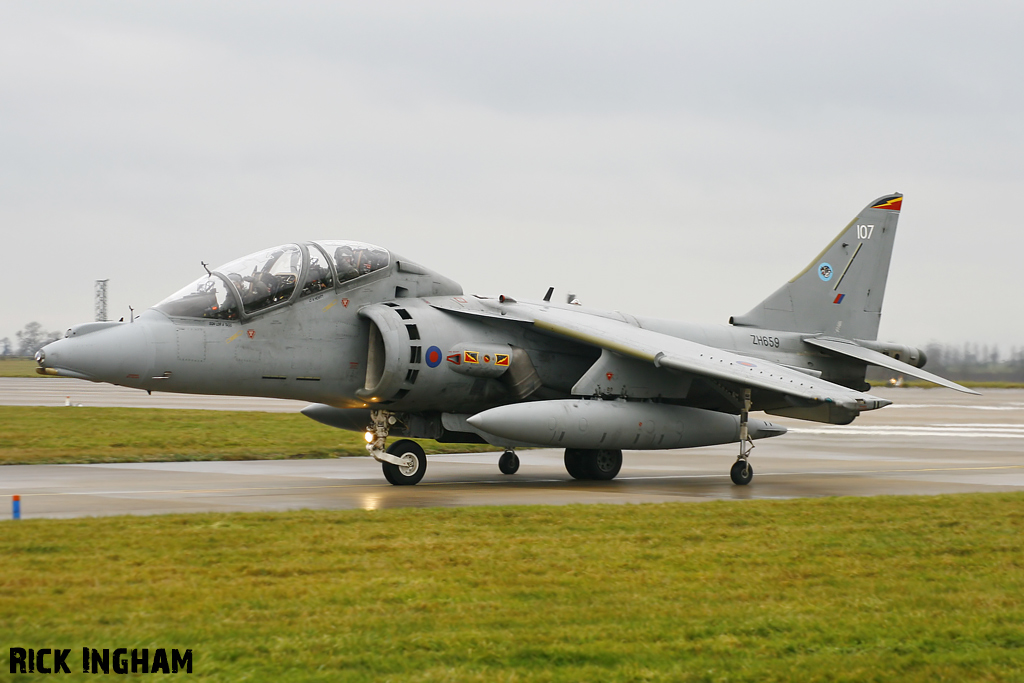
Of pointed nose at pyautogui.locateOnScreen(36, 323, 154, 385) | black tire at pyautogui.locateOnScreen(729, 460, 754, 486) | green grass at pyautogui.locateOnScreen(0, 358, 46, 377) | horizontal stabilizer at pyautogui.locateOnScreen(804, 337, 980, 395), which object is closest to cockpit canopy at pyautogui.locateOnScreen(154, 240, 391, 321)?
pointed nose at pyautogui.locateOnScreen(36, 323, 154, 385)

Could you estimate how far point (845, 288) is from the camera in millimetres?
19516

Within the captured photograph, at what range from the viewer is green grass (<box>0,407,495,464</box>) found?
18784mm

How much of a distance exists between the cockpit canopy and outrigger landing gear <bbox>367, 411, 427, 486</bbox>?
2.22 meters

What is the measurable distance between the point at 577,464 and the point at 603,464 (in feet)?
1.39

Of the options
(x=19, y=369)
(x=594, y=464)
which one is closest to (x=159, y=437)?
(x=594, y=464)

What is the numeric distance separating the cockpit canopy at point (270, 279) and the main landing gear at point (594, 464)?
4.58 m

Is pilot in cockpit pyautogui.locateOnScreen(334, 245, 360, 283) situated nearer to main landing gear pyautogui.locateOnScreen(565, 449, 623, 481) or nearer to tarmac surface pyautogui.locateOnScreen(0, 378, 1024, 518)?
tarmac surface pyautogui.locateOnScreen(0, 378, 1024, 518)

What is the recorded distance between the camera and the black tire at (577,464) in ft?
54.2

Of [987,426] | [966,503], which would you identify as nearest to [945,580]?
[966,503]

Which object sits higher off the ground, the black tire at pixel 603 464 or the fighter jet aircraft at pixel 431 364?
the fighter jet aircraft at pixel 431 364

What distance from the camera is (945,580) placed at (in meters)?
7.64

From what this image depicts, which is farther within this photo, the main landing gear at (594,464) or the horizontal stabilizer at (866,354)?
the horizontal stabilizer at (866,354)

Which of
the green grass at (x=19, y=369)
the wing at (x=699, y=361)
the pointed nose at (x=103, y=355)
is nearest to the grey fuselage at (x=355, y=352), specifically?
the pointed nose at (x=103, y=355)

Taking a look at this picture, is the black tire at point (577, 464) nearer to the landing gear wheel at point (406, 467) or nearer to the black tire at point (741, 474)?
the black tire at point (741, 474)
